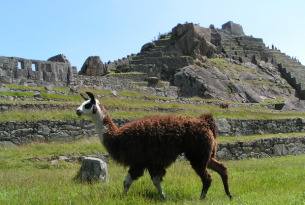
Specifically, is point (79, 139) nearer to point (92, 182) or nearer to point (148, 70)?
point (92, 182)

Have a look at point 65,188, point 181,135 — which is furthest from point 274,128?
point 65,188

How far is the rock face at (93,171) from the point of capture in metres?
6.76

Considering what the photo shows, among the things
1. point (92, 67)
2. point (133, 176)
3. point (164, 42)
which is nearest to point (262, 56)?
point (164, 42)

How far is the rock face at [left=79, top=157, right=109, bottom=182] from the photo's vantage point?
266 inches

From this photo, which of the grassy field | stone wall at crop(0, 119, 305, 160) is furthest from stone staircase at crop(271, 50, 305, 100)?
the grassy field

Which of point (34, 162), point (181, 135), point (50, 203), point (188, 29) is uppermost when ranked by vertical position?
point (188, 29)

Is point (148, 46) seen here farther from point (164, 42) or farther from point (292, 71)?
point (292, 71)

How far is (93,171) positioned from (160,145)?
2.43 m

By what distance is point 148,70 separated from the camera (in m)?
41.7

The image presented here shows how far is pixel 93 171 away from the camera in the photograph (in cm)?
686

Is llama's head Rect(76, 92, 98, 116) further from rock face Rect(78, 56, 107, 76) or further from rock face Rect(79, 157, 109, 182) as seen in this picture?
rock face Rect(78, 56, 107, 76)

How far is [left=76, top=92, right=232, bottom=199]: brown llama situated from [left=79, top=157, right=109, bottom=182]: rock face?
143 centimetres

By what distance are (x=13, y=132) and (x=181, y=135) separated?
8.63m

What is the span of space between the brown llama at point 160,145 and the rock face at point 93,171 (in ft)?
4.71
